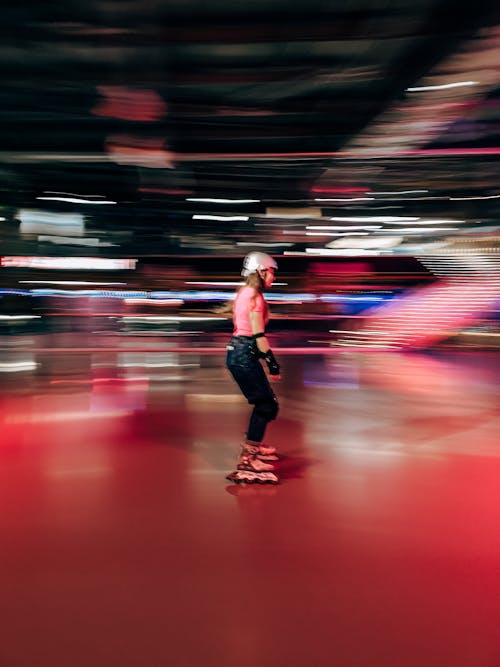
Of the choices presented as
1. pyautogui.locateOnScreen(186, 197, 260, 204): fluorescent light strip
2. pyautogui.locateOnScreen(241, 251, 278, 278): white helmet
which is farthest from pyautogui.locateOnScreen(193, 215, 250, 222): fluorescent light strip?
pyautogui.locateOnScreen(241, 251, 278, 278): white helmet

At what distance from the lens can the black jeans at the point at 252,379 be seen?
216 inches

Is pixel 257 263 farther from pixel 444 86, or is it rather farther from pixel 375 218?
pixel 375 218

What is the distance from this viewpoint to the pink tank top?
5422 mm

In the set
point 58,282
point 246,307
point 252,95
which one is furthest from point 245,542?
point 58,282

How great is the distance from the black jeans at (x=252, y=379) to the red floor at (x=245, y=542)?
51cm

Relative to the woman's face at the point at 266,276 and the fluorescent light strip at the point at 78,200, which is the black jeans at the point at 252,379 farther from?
the fluorescent light strip at the point at 78,200

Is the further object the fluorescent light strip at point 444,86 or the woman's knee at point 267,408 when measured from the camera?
the fluorescent light strip at point 444,86

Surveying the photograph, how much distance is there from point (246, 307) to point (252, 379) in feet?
1.87

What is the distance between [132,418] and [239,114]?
869 centimetres

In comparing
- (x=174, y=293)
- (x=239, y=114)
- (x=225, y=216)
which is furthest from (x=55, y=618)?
(x=225, y=216)

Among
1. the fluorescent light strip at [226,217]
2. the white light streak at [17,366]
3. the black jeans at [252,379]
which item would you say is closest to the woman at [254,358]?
the black jeans at [252,379]

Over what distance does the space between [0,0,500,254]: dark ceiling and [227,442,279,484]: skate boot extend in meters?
6.62

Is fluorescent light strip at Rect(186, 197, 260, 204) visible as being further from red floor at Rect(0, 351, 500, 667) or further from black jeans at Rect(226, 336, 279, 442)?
black jeans at Rect(226, 336, 279, 442)

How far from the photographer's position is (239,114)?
49.2ft
